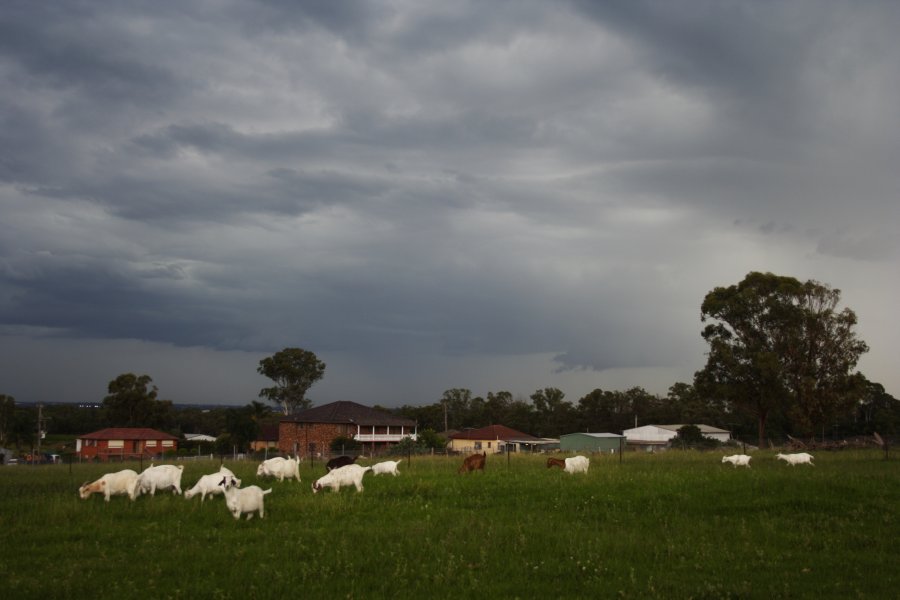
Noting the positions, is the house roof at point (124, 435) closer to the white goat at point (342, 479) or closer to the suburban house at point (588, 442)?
the suburban house at point (588, 442)

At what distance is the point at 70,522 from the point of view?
16.5 m

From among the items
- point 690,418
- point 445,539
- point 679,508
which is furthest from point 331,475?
point 690,418

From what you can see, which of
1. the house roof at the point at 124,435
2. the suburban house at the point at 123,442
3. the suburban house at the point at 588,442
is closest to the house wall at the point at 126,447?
the suburban house at the point at 123,442

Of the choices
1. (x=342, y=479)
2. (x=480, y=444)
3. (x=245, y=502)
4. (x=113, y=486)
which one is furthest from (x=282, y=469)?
(x=480, y=444)

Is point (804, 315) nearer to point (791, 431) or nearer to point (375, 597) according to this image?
point (791, 431)

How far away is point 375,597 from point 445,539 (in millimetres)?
3923

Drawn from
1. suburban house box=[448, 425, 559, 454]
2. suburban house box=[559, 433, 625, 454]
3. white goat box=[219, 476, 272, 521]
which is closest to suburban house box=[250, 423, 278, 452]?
suburban house box=[448, 425, 559, 454]

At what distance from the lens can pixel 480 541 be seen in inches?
557

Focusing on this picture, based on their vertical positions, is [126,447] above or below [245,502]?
below

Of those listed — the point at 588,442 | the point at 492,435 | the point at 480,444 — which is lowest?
the point at 480,444

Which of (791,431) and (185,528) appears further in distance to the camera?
(791,431)

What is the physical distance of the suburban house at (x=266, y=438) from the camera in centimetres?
8831

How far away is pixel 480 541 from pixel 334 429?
2554 inches

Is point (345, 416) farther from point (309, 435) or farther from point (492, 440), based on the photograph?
point (492, 440)
